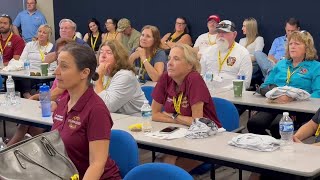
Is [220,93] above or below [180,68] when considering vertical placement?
below

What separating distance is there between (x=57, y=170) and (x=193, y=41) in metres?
7.57

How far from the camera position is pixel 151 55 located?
5957mm

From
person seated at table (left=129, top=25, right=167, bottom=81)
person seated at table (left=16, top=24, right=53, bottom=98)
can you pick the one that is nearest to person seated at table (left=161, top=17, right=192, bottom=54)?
person seated at table (left=16, top=24, right=53, bottom=98)

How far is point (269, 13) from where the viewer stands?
28.4 feet

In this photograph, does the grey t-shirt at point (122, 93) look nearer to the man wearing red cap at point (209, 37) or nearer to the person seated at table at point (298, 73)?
the person seated at table at point (298, 73)

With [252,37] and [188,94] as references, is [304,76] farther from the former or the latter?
[252,37]

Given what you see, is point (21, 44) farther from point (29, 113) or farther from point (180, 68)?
point (180, 68)

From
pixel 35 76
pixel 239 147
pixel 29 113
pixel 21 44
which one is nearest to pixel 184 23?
pixel 21 44

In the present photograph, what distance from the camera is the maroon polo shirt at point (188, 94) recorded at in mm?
3881

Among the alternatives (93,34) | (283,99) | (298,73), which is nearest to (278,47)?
(298,73)

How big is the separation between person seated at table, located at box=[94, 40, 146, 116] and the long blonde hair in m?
4.56

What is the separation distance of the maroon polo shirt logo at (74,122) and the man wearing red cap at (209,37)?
235 inches

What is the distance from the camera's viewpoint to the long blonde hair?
856 centimetres

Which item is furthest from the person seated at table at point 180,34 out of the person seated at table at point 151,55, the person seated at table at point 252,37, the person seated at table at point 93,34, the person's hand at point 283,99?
the person's hand at point 283,99
